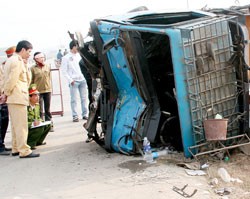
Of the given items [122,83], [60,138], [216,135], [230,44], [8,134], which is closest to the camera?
[216,135]

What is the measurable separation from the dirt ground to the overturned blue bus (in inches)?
14.6

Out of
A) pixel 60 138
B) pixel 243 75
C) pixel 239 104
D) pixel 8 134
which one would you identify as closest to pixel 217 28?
pixel 243 75

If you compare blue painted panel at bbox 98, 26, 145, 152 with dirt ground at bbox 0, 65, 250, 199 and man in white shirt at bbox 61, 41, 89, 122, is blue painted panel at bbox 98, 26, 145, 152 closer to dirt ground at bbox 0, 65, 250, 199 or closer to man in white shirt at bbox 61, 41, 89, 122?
dirt ground at bbox 0, 65, 250, 199

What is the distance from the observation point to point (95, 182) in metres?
4.66

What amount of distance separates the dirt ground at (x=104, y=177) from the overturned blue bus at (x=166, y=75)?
37 cm

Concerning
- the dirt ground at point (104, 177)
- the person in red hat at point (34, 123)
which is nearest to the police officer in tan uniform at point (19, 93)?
the dirt ground at point (104, 177)

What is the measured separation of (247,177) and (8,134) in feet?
18.4

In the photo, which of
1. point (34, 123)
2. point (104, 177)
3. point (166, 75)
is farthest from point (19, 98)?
point (166, 75)

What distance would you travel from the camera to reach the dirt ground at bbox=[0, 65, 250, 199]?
426 centimetres

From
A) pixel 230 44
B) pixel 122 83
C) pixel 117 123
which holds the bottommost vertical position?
pixel 117 123

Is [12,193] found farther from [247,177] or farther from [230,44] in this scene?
[230,44]

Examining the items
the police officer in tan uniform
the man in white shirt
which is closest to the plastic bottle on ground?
the police officer in tan uniform

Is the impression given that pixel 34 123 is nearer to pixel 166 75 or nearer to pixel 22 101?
pixel 22 101

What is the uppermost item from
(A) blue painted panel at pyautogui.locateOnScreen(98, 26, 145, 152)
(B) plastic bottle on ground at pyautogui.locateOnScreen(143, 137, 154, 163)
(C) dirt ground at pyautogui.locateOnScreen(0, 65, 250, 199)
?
(A) blue painted panel at pyautogui.locateOnScreen(98, 26, 145, 152)
